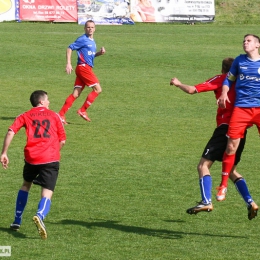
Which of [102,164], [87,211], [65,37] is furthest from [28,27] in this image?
[87,211]

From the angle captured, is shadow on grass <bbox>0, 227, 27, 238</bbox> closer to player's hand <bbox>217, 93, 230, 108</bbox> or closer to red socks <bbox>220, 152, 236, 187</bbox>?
red socks <bbox>220, 152, 236, 187</bbox>

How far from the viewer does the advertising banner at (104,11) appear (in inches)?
1452

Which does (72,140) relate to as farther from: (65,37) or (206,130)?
(65,37)

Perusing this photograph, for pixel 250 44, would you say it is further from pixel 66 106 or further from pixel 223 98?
pixel 66 106

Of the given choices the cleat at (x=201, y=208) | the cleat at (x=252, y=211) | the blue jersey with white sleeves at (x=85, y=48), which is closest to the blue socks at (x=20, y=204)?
the cleat at (x=201, y=208)

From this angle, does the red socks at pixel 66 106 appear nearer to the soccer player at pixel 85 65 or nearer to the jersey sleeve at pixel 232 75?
the soccer player at pixel 85 65

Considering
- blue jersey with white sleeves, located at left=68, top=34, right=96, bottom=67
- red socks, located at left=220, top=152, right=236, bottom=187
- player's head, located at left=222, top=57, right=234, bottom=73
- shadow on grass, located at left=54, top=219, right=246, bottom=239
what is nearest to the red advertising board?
blue jersey with white sleeves, located at left=68, top=34, right=96, bottom=67

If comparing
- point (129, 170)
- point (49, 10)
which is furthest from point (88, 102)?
point (49, 10)

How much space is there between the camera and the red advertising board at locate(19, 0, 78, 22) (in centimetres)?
3668

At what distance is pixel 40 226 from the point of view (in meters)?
8.09

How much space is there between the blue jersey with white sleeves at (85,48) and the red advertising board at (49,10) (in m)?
20.5

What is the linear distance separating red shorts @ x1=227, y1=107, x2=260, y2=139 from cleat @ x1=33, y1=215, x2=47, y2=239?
2.52 metres

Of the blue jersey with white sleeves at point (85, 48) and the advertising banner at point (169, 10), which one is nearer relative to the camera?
the blue jersey with white sleeves at point (85, 48)

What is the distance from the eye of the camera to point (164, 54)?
2916cm
